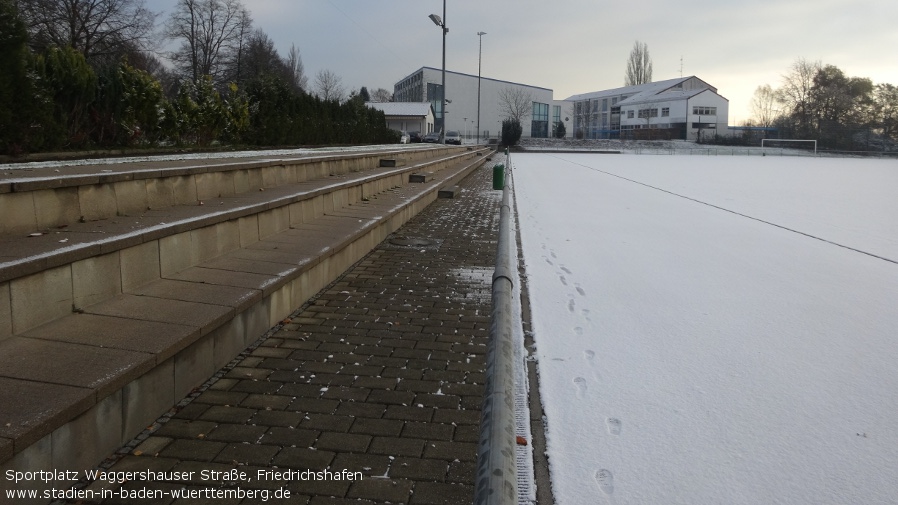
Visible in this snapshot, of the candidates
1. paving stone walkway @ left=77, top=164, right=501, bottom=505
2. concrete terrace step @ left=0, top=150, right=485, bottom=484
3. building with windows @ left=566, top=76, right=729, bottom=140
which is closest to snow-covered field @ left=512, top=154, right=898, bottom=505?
paving stone walkway @ left=77, top=164, right=501, bottom=505

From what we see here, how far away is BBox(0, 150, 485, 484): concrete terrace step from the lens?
2777 mm

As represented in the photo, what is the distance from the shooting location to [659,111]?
322ft

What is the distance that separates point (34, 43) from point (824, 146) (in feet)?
243

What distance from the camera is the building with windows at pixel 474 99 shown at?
104 m

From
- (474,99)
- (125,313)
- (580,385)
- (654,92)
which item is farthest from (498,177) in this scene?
(654,92)

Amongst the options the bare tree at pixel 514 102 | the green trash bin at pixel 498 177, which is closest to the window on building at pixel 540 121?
the bare tree at pixel 514 102

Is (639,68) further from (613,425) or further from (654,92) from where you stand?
(613,425)

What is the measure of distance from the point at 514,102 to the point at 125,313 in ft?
345

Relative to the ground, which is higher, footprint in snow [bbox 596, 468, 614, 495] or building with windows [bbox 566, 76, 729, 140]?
building with windows [bbox 566, 76, 729, 140]

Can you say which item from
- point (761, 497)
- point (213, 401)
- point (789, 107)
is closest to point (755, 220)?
point (761, 497)

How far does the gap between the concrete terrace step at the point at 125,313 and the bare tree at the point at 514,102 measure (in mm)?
101150

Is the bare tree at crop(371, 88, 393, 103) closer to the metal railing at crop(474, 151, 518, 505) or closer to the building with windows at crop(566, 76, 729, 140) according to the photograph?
the building with windows at crop(566, 76, 729, 140)

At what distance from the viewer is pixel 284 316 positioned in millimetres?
5500

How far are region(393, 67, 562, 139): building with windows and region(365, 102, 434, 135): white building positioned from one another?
14643 millimetres
